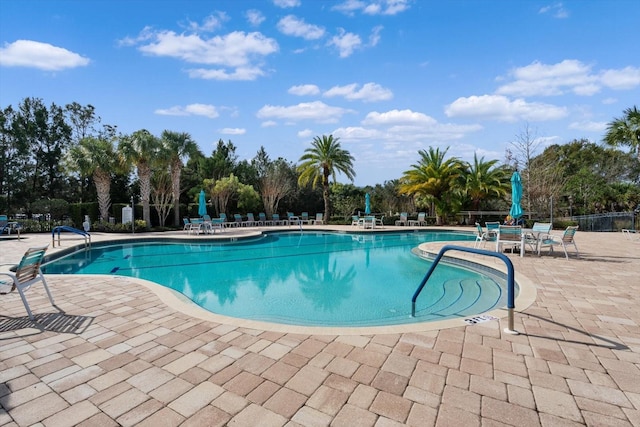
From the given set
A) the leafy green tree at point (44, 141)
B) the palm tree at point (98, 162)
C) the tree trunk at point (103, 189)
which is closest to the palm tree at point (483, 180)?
the palm tree at point (98, 162)

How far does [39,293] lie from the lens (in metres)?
4.99

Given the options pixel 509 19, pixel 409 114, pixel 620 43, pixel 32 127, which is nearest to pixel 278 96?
pixel 409 114

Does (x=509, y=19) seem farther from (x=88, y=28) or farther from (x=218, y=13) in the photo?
(x=88, y=28)

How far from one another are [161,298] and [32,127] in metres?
28.8

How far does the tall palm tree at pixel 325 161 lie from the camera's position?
902 inches

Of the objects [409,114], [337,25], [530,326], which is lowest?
[530,326]

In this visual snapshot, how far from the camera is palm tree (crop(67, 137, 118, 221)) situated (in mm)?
17422

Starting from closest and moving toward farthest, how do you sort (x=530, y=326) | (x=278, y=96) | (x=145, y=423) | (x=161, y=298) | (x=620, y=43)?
(x=145, y=423), (x=530, y=326), (x=161, y=298), (x=620, y=43), (x=278, y=96)

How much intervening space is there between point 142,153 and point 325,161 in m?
11.1

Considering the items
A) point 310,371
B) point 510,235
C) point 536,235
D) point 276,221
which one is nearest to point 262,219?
point 276,221

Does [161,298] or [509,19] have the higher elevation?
[509,19]

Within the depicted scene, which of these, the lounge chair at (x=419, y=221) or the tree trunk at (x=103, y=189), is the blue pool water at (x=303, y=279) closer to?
the tree trunk at (x=103, y=189)

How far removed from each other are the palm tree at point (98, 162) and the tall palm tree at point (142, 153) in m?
1.07

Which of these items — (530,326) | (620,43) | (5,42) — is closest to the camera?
(530,326)
